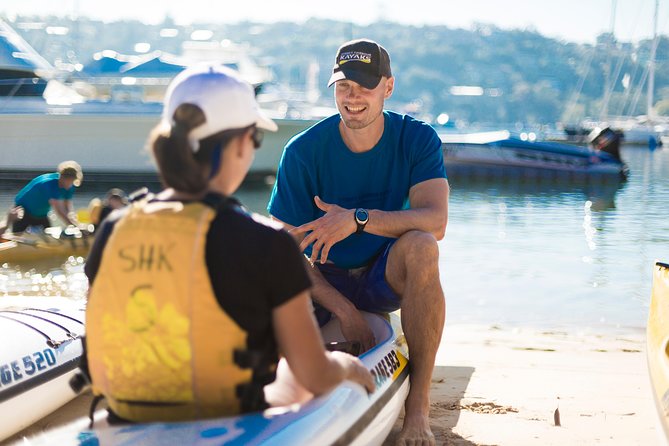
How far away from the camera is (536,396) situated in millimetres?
4746

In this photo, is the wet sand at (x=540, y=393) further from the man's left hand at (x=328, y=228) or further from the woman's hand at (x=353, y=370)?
the woman's hand at (x=353, y=370)

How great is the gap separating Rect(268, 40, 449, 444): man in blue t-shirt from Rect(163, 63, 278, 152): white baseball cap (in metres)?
1.57

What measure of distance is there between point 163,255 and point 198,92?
1.35 ft

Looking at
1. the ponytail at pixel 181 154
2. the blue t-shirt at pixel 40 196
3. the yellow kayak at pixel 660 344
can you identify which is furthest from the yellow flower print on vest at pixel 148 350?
the blue t-shirt at pixel 40 196

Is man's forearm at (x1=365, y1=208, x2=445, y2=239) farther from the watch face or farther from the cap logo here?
the cap logo

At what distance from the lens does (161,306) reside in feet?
7.09

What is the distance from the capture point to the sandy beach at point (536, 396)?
13.3 feet

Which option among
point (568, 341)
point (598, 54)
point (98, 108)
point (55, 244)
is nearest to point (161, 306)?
point (568, 341)

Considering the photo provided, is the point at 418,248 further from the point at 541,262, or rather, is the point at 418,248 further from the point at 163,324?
the point at 541,262

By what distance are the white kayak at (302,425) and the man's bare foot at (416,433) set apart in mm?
90

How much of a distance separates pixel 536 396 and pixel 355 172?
1.59 m

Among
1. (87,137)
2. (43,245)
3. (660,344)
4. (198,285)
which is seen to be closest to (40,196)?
(43,245)

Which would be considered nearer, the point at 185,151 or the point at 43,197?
the point at 185,151

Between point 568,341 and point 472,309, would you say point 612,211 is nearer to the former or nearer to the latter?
point 472,309
